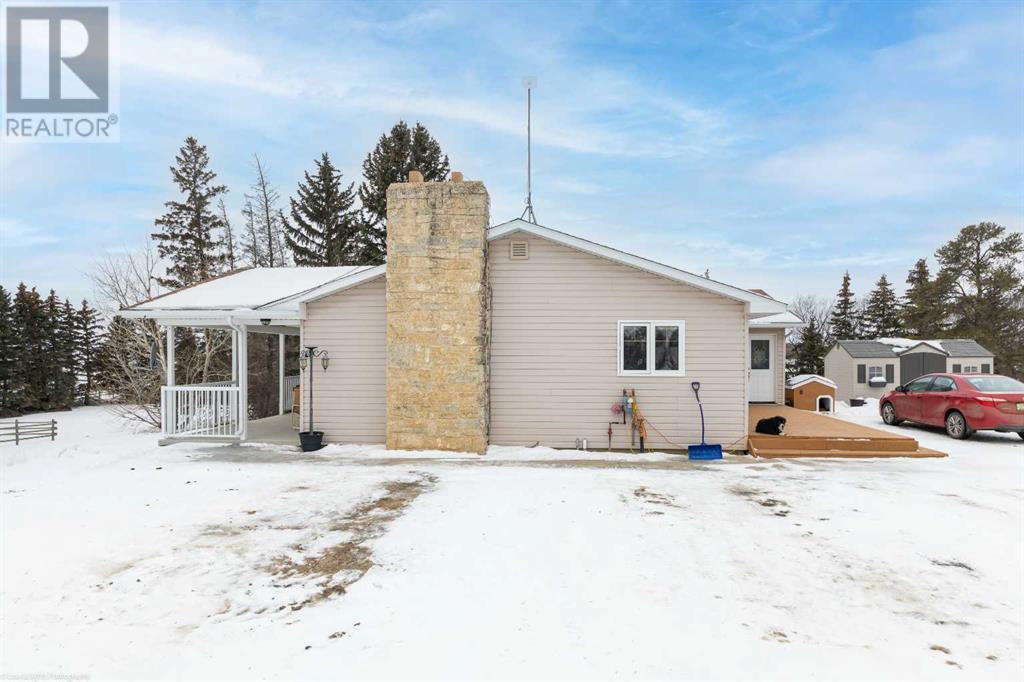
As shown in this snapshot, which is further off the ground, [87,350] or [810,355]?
[87,350]

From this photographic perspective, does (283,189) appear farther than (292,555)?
Yes

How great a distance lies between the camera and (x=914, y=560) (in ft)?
14.0

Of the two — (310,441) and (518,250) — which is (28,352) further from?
(518,250)

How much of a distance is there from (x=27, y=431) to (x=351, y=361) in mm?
13234

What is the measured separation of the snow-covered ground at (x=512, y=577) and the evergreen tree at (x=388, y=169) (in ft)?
60.0

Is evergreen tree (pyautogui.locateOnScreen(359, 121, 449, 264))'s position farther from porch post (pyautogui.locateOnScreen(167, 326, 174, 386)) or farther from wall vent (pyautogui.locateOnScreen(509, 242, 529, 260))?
wall vent (pyautogui.locateOnScreen(509, 242, 529, 260))

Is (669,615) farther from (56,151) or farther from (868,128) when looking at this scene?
(56,151)

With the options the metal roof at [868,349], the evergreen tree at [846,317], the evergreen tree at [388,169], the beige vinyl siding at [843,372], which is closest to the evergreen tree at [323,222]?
the evergreen tree at [388,169]

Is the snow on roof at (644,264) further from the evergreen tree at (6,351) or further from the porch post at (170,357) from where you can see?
the evergreen tree at (6,351)

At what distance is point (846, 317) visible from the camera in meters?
39.3

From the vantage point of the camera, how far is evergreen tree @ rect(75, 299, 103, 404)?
106 ft

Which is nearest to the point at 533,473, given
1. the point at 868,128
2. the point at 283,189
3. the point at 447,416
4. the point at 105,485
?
the point at 447,416

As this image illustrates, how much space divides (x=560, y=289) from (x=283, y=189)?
73.3ft

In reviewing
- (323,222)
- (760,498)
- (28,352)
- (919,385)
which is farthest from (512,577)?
(28,352)
